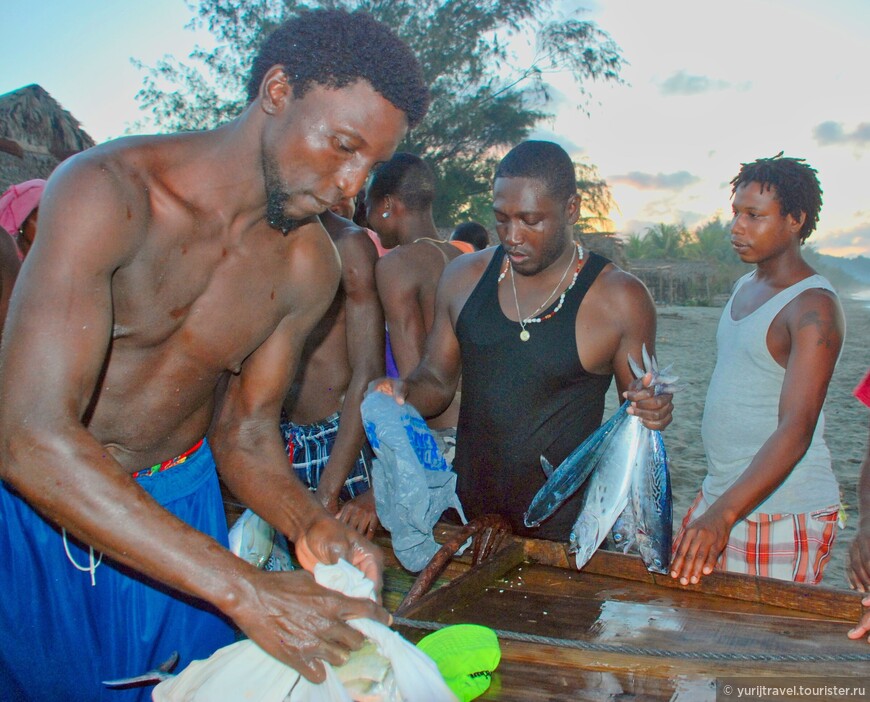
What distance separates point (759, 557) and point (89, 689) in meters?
2.24

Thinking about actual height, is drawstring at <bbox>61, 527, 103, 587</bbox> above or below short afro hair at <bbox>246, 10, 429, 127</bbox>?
below

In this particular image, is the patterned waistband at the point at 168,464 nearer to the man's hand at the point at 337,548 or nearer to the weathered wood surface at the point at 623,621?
the man's hand at the point at 337,548

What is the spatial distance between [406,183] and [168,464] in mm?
2261

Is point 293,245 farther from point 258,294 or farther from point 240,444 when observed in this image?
point 240,444

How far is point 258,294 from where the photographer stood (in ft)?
6.64

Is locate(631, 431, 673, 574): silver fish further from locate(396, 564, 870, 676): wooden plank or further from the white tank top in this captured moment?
the white tank top

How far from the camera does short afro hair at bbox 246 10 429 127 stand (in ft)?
5.70

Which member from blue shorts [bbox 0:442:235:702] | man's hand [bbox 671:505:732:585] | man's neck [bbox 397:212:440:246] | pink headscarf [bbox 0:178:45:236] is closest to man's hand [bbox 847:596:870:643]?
man's hand [bbox 671:505:732:585]

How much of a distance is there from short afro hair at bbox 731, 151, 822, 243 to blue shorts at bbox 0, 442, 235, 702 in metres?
2.50

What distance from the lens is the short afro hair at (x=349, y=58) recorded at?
68.4 inches

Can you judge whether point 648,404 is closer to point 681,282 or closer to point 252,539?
point 252,539

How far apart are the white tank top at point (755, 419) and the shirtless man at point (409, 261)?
3.66 feet

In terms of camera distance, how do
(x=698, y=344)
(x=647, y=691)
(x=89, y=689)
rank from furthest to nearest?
1. (x=698, y=344)
2. (x=89, y=689)
3. (x=647, y=691)

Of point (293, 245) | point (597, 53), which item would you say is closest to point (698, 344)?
point (597, 53)
